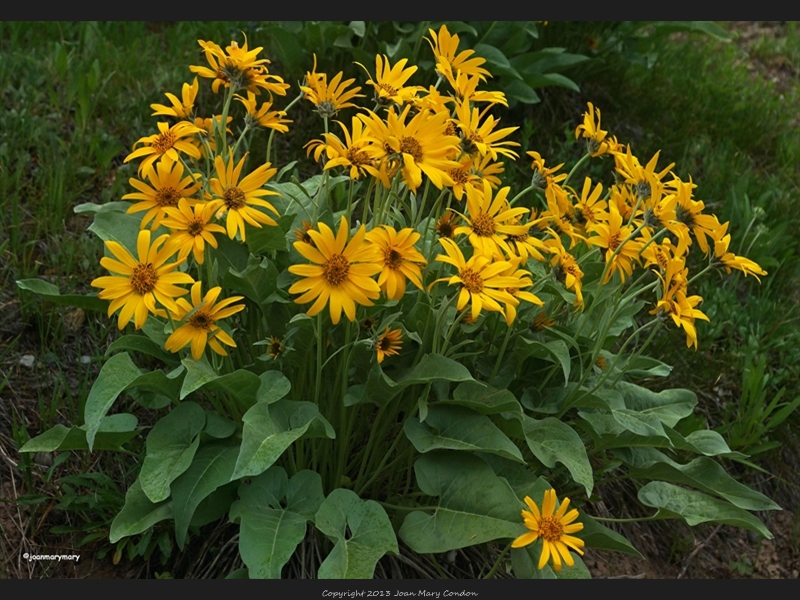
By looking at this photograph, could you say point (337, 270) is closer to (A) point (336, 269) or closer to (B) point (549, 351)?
(A) point (336, 269)

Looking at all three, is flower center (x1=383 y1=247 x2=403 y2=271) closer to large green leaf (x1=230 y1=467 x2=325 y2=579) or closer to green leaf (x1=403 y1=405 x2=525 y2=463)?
green leaf (x1=403 y1=405 x2=525 y2=463)

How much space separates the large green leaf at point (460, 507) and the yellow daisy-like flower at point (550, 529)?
3cm

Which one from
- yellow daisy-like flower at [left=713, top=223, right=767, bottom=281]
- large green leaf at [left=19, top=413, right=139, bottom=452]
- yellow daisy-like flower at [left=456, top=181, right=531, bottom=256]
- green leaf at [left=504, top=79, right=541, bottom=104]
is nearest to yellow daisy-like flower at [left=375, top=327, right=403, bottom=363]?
yellow daisy-like flower at [left=456, top=181, right=531, bottom=256]

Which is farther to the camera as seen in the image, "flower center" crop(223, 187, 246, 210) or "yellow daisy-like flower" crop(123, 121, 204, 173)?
"yellow daisy-like flower" crop(123, 121, 204, 173)

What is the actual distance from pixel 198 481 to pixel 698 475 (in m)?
1.35

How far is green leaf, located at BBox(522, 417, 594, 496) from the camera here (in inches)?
83.8

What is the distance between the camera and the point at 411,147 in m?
2.00

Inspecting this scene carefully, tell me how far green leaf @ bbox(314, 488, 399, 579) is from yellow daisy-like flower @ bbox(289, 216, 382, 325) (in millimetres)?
505

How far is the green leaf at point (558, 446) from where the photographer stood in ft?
6.98

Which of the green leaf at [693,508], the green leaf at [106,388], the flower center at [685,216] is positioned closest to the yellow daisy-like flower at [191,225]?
the green leaf at [106,388]

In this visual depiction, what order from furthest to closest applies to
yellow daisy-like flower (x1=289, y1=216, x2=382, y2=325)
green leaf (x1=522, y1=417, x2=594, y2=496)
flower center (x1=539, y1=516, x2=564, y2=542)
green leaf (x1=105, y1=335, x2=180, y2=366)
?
green leaf (x1=105, y1=335, x2=180, y2=366)
green leaf (x1=522, y1=417, x2=594, y2=496)
flower center (x1=539, y1=516, x2=564, y2=542)
yellow daisy-like flower (x1=289, y1=216, x2=382, y2=325)

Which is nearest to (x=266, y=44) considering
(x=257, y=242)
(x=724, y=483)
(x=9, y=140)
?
(x=9, y=140)

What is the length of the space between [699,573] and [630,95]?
96.5 inches

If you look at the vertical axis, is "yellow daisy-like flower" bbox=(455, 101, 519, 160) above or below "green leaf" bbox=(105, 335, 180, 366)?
above
